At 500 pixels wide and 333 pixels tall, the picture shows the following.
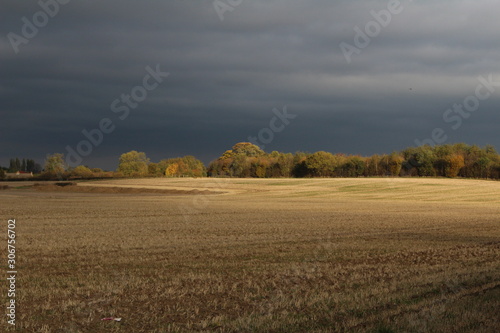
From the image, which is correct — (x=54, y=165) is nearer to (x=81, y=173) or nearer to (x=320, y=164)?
(x=81, y=173)

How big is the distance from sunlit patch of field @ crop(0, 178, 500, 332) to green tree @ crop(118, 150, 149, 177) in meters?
115

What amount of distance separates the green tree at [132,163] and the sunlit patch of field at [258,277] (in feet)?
379

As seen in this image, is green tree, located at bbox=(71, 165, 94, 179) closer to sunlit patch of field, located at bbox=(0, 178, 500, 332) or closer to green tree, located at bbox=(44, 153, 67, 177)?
green tree, located at bbox=(44, 153, 67, 177)

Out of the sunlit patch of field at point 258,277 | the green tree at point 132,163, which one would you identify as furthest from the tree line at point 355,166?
the sunlit patch of field at point 258,277

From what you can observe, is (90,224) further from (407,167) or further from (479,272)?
(407,167)

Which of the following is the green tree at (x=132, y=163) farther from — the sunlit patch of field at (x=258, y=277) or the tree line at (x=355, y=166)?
the sunlit patch of field at (x=258, y=277)

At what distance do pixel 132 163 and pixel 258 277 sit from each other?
13598 centimetres

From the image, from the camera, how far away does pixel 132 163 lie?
481 feet

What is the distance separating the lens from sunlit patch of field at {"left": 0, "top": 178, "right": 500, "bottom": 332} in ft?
33.9

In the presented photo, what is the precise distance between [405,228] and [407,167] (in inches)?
3136

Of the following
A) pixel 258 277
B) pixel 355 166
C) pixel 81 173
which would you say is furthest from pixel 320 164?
pixel 258 277

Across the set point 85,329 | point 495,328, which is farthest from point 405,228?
point 85,329

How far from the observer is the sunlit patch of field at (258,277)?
33.9 feet

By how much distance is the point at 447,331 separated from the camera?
30.9 ft
